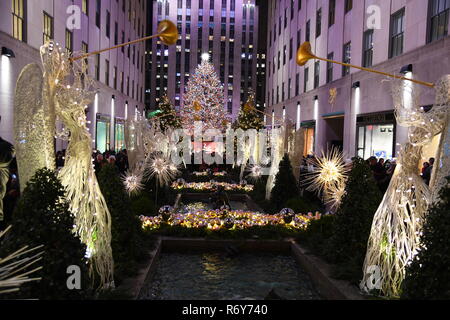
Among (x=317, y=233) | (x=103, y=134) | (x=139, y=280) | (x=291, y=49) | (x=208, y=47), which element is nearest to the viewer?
(x=139, y=280)

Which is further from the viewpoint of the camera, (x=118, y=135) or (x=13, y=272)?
(x=118, y=135)

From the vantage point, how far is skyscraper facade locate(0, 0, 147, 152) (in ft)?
49.0

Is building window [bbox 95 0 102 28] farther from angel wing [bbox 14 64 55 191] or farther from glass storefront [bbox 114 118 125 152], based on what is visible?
angel wing [bbox 14 64 55 191]

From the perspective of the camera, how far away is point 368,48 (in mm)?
20438

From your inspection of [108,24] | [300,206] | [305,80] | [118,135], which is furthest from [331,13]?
[118,135]

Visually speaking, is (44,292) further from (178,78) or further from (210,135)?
(178,78)

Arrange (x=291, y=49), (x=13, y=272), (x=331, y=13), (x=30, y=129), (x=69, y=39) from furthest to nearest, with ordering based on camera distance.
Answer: (x=291, y=49) → (x=331, y=13) → (x=69, y=39) → (x=30, y=129) → (x=13, y=272)

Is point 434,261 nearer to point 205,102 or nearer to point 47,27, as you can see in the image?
point 47,27

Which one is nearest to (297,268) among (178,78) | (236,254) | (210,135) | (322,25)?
(236,254)

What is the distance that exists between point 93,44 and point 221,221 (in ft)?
67.5

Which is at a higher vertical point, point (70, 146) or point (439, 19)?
point (439, 19)

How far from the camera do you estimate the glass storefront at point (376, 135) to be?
17.5 m

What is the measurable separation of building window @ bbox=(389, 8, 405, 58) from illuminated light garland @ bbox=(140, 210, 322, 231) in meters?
9.95

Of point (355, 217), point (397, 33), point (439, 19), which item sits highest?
point (397, 33)
